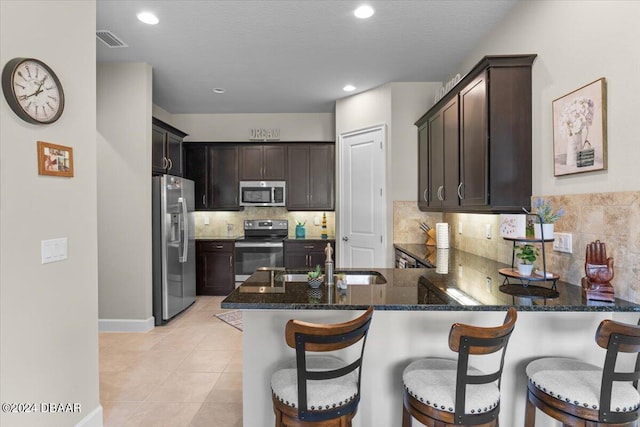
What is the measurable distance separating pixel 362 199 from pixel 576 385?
339cm

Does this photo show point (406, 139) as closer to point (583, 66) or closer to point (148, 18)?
point (583, 66)

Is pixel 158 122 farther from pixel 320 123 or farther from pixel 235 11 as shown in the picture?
pixel 320 123

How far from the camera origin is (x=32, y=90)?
162cm

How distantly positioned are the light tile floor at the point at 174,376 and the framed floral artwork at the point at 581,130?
264 centimetres

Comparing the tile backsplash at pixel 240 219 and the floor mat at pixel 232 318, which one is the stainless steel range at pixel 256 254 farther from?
the floor mat at pixel 232 318

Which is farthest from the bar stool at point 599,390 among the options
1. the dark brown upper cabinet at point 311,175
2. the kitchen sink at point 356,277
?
the dark brown upper cabinet at point 311,175

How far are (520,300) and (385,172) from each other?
9.19ft

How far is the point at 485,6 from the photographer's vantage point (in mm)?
2664

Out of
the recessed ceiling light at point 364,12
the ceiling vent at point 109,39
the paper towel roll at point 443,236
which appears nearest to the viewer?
the recessed ceiling light at point 364,12

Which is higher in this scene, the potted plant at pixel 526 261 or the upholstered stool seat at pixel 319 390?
the potted plant at pixel 526 261

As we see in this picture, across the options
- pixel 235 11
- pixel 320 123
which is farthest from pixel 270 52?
pixel 320 123

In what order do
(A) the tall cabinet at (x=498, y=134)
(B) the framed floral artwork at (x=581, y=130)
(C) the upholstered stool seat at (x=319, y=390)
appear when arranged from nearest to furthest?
(C) the upholstered stool seat at (x=319, y=390), (B) the framed floral artwork at (x=581, y=130), (A) the tall cabinet at (x=498, y=134)

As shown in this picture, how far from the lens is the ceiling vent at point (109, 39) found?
3.00m

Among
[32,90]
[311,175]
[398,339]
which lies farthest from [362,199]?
[32,90]
